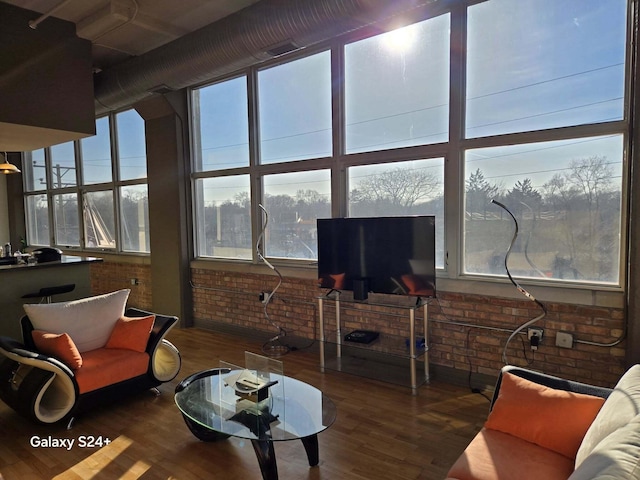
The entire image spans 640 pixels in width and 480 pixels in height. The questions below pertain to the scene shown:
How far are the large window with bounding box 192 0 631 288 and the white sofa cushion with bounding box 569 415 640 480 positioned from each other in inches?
76.0

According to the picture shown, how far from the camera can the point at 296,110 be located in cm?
476

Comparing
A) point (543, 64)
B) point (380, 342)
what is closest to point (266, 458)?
point (380, 342)

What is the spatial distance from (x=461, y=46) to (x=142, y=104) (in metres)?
4.31

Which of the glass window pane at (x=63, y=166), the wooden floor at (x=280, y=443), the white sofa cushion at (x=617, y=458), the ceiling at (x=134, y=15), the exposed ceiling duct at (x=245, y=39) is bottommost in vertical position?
the wooden floor at (x=280, y=443)

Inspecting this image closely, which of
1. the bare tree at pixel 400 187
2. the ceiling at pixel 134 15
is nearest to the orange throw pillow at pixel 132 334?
the bare tree at pixel 400 187

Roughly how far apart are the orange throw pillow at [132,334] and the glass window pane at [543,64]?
10.6 ft

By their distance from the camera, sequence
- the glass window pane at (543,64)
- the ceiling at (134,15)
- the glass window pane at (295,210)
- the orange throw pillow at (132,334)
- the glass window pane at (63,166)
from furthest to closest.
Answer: the glass window pane at (63,166) → the glass window pane at (295,210) → the ceiling at (134,15) → the orange throw pillow at (132,334) → the glass window pane at (543,64)

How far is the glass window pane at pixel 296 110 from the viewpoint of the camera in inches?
178

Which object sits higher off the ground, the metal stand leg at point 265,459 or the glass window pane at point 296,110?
the glass window pane at point 296,110

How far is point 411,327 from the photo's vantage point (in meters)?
3.58

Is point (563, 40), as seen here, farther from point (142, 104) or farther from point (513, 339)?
point (142, 104)

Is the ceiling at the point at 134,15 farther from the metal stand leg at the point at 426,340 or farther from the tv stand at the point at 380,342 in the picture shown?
the metal stand leg at the point at 426,340

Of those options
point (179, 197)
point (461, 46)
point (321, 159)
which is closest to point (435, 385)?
point (321, 159)

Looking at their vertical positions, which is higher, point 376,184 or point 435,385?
point 376,184
